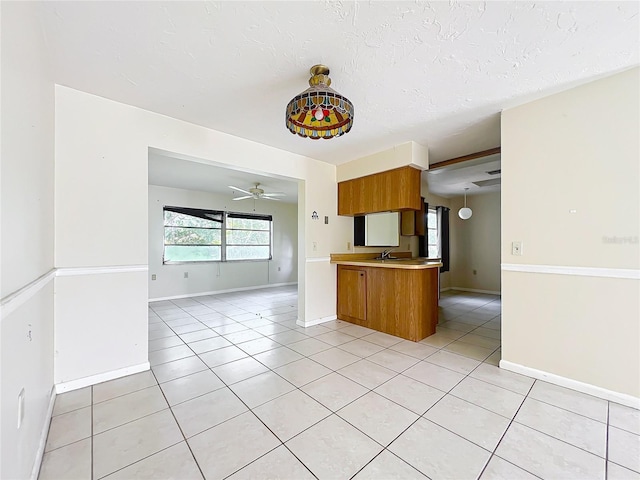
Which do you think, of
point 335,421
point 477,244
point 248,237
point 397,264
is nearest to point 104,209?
point 335,421

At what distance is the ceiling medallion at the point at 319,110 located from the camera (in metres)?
1.66

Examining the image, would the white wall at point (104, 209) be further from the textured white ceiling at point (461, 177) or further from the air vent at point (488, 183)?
the air vent at point (488, 183)

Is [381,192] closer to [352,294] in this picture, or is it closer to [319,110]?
[352,294]

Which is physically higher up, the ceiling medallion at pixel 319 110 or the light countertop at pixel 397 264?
the ceiling medallion at pixel 319 110

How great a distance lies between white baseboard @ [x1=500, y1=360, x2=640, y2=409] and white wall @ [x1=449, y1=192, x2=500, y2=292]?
15.2 ft

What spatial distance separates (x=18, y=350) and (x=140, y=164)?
1766 millimetres

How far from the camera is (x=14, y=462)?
1033 millimetres

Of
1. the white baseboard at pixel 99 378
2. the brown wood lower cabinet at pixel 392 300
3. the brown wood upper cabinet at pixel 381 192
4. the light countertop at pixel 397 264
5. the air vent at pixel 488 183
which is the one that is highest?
the air vent at pixel 488 183

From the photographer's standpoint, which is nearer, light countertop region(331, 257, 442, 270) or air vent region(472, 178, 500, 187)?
light countertop region(331, 257, 442, 270)

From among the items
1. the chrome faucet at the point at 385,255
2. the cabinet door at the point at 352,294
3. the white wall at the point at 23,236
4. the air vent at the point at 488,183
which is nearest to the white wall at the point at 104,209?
the white wall at the point at 23,236

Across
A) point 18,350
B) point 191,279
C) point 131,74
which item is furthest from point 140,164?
point 191,279

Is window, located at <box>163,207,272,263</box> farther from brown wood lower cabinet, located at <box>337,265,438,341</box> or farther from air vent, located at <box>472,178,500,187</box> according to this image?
air vent, located at <box>472,178,500,187</box>

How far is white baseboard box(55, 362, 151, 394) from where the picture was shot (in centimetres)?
209

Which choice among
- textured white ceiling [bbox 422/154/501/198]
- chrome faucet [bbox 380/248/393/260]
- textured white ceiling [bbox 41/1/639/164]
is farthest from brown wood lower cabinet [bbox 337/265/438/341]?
textured white ceiling [bbox 41/1/639/164]
